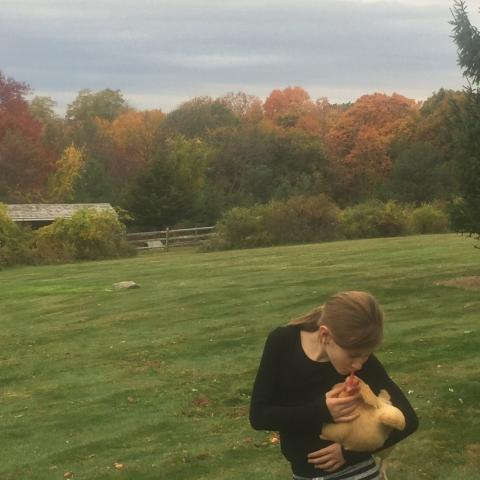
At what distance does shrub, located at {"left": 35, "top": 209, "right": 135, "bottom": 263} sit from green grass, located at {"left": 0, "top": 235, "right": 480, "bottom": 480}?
13.1 metres

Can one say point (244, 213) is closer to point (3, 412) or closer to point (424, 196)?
point (424, 196)

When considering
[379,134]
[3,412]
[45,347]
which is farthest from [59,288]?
[379,134]

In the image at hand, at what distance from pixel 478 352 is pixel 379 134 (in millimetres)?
50405

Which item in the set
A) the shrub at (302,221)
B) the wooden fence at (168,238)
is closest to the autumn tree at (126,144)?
the wooden fence at (168,238)

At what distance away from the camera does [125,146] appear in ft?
217

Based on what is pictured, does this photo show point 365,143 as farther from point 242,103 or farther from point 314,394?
point 314,394

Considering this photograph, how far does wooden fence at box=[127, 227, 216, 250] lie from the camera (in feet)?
132

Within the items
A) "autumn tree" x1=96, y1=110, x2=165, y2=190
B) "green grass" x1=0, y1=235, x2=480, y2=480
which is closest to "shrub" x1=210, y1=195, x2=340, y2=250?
"green grass" x1=0, y1=235, x2=480, y2=480

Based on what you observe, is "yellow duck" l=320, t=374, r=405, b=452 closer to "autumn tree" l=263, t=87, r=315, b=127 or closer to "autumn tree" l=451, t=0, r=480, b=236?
"autumn tree" l=451, t=0, r=480, b=236

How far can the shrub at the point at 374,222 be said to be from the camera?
37.0m

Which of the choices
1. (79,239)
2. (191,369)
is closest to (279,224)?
(79,239)

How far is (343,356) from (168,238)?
38.4 metres

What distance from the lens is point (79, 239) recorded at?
3403 cm

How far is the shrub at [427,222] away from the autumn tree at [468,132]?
22.6 metres
